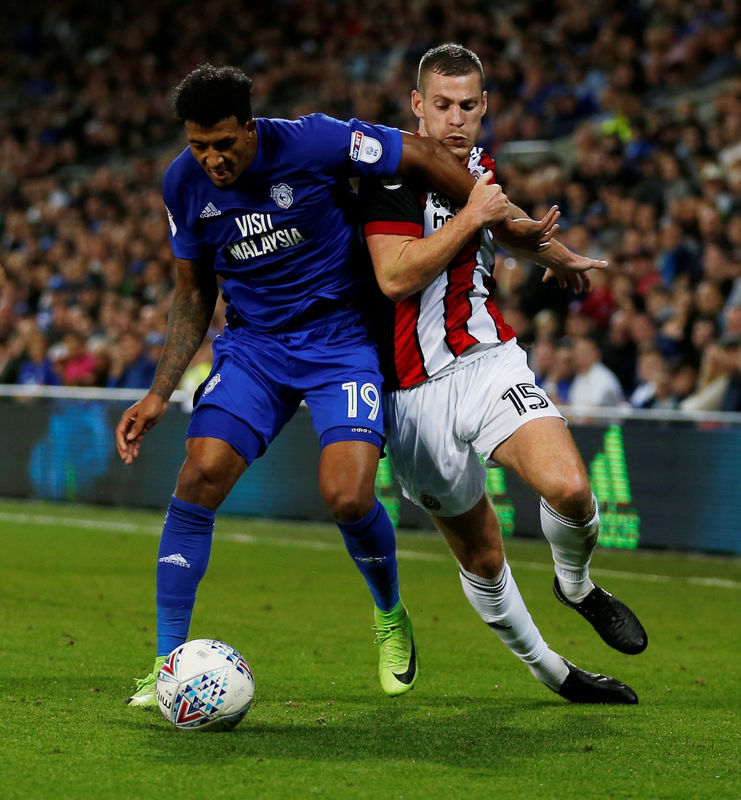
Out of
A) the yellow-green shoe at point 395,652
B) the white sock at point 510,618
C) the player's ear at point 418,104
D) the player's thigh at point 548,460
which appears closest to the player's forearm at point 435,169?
the player's ear at point 418,104

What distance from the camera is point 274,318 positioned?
200 inches

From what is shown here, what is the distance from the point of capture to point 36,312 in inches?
752

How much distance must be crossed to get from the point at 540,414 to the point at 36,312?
15.3 m

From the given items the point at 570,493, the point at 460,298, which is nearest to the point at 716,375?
the point at 460,298

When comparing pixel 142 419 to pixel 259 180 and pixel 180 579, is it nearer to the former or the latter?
pixel 180 579

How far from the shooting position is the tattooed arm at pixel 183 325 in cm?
498

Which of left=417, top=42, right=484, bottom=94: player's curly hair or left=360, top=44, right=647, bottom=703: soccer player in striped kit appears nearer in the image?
left=360, top=44, right=647, bottom=703: soccer player in striped kit

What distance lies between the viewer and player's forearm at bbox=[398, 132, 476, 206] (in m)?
4.97

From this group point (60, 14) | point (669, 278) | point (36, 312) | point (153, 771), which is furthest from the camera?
point (60, 14)

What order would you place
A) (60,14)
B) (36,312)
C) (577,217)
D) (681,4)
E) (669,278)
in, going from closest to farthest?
(669,278)
(577,217)
(681,4)
(36,312)
(60,14)

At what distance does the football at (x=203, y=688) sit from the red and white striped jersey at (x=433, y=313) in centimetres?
130

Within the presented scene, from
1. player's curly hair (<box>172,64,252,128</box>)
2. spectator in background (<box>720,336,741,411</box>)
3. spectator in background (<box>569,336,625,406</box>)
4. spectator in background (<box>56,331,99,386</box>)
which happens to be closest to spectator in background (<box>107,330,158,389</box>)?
spectator in background (<box>56,331,99,386</box>)

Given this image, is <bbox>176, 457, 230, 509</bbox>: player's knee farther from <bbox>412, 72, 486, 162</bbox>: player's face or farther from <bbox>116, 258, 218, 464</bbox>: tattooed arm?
<bbox>412, 72, 486, 162</bbox>: player's face

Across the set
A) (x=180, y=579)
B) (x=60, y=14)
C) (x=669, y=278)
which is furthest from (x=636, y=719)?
(x=60, y=14)
